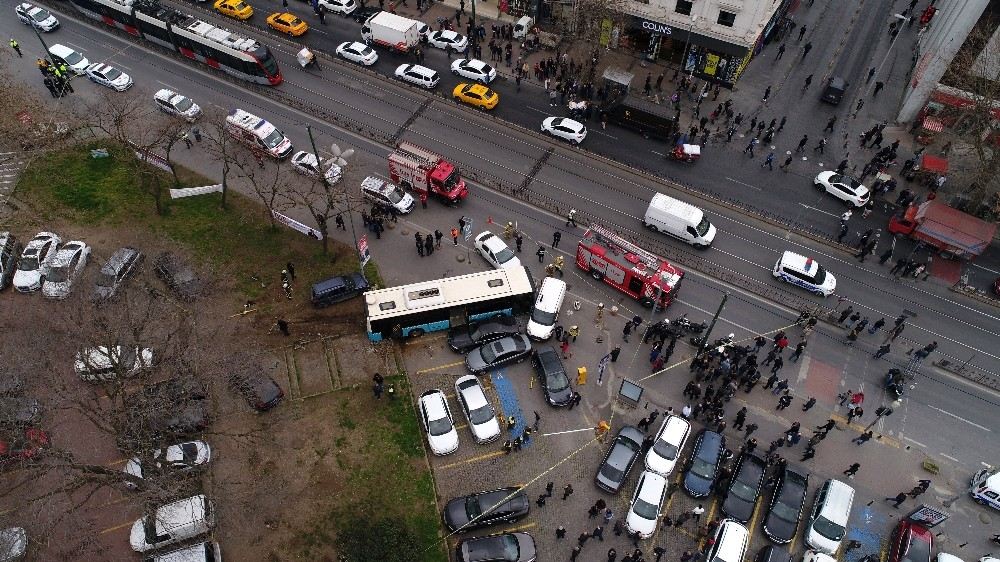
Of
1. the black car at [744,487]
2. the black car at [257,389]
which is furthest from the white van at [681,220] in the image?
the black car at [257,389]

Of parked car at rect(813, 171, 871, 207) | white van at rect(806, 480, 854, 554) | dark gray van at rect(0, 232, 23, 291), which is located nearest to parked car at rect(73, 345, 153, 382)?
dark gray van at rect(0, 232, 23, 291)

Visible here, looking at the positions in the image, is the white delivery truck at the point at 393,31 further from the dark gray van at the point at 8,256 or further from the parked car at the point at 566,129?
the dark gray van at the point at 8,256

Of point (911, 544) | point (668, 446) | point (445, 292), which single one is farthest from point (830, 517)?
point (445, 292)

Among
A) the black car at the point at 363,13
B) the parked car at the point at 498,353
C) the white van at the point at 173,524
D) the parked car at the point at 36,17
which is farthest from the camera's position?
the black car at the point at 363,13

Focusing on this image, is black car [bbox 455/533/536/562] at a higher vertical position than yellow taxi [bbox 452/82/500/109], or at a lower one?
lower

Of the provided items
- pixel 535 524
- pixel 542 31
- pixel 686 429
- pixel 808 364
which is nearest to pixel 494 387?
pixel 535 524

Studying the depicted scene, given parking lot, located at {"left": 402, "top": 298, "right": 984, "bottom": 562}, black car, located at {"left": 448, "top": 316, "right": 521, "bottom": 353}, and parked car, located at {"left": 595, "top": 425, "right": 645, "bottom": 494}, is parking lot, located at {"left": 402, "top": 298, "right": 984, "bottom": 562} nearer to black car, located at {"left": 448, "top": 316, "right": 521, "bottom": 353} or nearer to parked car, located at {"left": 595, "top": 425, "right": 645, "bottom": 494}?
parked car, located at {"left": 595, "top": 425, "right": 645, "bottom": 494}

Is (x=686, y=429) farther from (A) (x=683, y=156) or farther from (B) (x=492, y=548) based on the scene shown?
(A) (x=683, y=156)
